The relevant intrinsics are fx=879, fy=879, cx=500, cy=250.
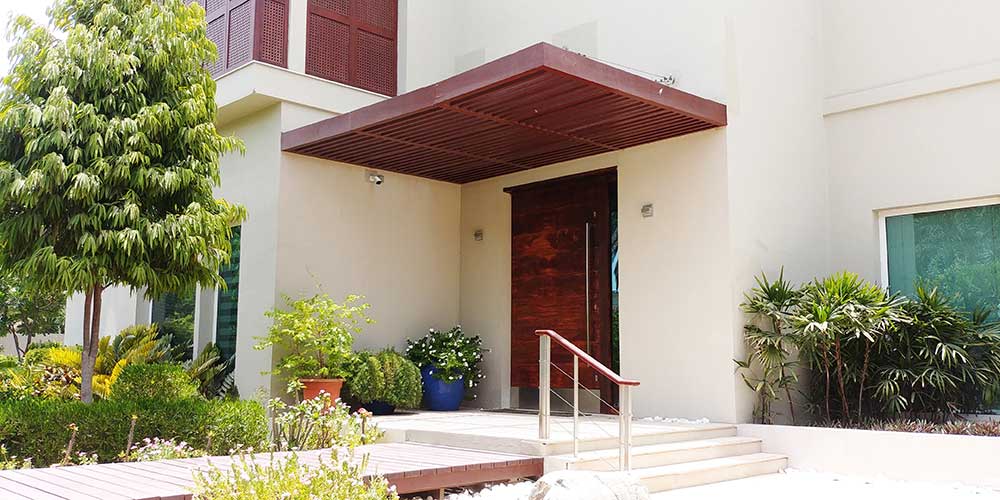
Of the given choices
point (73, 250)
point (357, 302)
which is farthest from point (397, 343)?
point (73, 250)

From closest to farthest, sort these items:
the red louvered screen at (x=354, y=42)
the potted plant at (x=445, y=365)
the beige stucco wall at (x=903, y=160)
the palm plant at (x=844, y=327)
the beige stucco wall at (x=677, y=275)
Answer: the palm plant at (x=844, y=327) → the beige stucco wall at (x=677, y=275) → the beige stucco wall at (x=903, y=160) → the potted plant at (x=445, y=365) → the red louvered screen at (x=354, y=42)

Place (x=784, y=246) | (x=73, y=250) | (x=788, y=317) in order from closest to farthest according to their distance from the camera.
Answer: (x=73, y=250) < (x=788, y=317) < (x=784, y=246)

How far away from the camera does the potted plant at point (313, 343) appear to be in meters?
9.52

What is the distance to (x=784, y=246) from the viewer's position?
31.5ft

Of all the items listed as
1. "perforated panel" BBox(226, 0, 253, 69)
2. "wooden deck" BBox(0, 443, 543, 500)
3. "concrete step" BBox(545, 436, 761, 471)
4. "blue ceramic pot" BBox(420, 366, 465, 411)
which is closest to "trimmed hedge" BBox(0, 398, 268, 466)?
"wooden deck" BBox(0, 443, 543, 500)

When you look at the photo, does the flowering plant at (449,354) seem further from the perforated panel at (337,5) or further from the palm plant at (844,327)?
the perforated panel at (337,5)

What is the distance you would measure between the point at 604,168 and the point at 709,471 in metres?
4.06

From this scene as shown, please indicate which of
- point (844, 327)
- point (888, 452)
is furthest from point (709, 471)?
point (844, 327)

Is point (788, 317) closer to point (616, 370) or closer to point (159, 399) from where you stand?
point (616, 370)

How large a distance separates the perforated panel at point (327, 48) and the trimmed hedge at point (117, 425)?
4.51 m

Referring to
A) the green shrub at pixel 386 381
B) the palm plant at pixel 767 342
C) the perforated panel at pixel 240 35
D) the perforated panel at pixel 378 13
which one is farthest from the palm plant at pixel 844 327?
the perforated panel at pixel 240 35

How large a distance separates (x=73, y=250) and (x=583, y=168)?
5.54 m

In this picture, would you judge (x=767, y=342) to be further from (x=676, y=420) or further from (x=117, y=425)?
(x=117, y=425)

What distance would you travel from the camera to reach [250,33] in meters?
10.4
